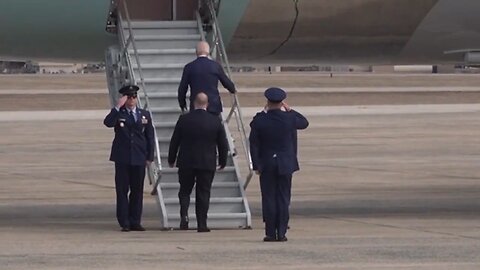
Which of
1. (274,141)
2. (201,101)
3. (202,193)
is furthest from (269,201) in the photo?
(201,101)

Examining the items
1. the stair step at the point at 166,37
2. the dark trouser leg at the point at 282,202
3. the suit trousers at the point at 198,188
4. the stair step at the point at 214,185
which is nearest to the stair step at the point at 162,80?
the stair step at the point at 166,37

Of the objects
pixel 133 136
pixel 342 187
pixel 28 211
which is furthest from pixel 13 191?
pixel 133 136

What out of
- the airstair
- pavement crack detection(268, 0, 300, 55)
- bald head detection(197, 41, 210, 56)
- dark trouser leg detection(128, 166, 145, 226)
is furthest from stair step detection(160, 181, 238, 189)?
pavement crack detection(268, 0, 300, 55)

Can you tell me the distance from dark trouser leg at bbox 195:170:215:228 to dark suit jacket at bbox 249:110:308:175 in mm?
877

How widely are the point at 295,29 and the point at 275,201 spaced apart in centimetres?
309

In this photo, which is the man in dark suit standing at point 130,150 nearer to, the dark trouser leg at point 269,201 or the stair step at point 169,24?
the stair step at point 169,24

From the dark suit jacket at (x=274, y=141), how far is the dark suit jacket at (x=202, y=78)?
3.44 ft

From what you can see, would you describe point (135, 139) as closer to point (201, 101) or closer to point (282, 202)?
point (201, 101)

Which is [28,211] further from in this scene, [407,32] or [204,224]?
[407,32]

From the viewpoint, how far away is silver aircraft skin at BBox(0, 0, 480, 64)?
728 inches

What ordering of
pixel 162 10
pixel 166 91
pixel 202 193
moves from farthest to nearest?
pixel 162 10, pixel 166 91, pixel 202 193

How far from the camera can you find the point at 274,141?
56.7 feet

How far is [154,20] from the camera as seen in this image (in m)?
20.1

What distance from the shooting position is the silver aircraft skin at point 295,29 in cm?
1850
